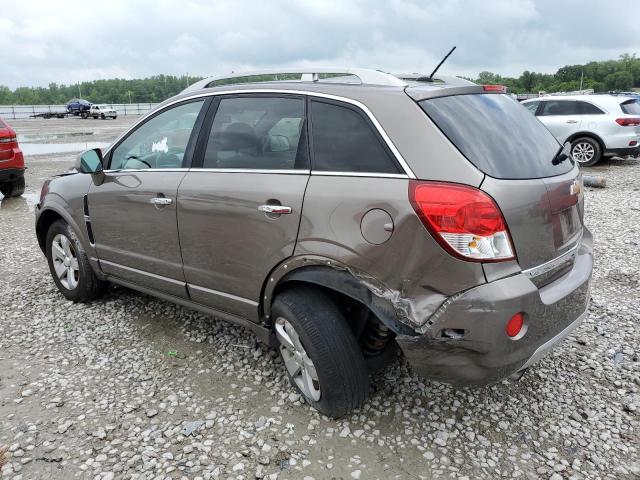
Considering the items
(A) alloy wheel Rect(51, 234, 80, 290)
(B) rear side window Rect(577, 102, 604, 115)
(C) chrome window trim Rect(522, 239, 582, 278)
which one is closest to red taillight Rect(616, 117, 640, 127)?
(B) rear side window Rect(577, 102, 604, 115)

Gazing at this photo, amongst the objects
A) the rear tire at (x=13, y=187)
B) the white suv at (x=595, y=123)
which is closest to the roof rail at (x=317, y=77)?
the rear tire at (x=13, y=187)

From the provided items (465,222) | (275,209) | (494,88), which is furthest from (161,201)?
(494,88)

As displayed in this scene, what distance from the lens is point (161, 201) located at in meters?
3.43

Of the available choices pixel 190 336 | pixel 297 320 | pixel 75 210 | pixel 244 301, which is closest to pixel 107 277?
pixel 75 210

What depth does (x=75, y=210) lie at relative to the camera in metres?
4.23

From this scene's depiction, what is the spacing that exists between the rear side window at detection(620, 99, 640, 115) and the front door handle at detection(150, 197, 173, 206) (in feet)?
39.5

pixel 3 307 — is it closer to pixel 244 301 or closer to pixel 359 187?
pixel 244 301

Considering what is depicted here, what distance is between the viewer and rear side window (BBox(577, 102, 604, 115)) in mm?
12172

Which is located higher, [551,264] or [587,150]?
[551,264]

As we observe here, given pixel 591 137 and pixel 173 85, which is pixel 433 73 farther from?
pixel 173 85

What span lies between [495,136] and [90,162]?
2.94 m

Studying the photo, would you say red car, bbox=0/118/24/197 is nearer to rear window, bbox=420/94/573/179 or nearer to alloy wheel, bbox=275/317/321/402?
alloy wheel, bbox=275/317/321/402

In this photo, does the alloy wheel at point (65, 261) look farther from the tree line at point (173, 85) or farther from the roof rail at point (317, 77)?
the tree line at point (173, 85)

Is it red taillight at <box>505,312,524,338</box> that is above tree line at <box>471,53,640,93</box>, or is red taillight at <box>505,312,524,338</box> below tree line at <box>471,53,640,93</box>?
below
